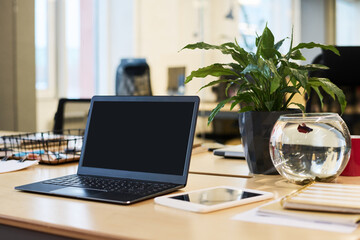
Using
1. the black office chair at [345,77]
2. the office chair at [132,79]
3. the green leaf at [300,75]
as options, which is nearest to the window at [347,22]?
the office chair at [132,79]

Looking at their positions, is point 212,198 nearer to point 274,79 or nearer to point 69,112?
point 274,79

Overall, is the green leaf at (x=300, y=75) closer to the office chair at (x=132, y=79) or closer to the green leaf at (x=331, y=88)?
the green leaf at (x=331, y=88)

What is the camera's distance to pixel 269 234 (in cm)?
71

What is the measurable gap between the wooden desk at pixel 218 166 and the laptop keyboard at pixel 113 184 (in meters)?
0.28

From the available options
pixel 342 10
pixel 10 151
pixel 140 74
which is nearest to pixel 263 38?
pixel 10 151

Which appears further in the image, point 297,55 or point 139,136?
point 297,55

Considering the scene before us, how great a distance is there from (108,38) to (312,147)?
400 centimetres

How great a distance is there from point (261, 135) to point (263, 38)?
9.9 inches

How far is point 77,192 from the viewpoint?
1013 millimetres

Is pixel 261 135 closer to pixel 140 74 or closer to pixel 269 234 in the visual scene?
pixel 269 234

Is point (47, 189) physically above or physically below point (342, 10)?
below

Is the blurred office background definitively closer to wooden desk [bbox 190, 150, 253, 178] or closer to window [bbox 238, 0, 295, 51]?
window [bbox 238, 0, 295, 51]

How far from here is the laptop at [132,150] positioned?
103 centimetres

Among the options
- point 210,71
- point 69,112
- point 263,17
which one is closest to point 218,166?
point 210,71
